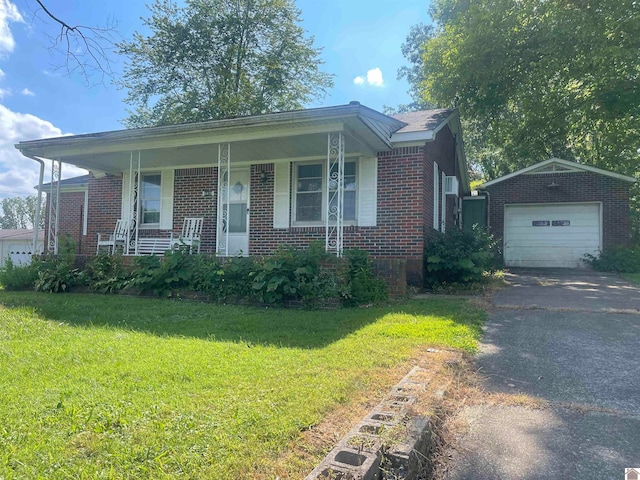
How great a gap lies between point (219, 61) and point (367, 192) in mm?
16261

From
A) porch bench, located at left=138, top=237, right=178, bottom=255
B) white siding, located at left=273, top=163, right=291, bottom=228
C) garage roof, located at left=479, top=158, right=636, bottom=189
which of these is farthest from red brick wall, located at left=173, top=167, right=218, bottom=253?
garage roof, located at left=479, top=158, right=636, bottom=189

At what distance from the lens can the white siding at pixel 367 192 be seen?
353 inches

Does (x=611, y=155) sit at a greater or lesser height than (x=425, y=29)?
lesser

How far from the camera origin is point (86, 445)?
7.22 feet

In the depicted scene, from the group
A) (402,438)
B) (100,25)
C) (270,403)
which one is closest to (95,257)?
(100,25)

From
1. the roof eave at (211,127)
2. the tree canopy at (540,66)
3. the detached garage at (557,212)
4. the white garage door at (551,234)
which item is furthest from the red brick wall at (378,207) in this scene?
the white garage door at (551,234)

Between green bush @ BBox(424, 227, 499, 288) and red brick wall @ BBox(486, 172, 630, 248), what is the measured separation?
6.63m

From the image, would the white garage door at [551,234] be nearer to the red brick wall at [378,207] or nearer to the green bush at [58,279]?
the red brick wall at [378,207]

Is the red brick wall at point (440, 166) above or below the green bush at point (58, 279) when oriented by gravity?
above

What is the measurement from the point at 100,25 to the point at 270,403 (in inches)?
227

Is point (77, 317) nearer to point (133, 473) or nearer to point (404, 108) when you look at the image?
point (133, 473)

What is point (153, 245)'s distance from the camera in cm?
1050

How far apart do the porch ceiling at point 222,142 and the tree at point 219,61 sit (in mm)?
11830

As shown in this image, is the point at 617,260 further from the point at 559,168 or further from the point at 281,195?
the point at 281,195
